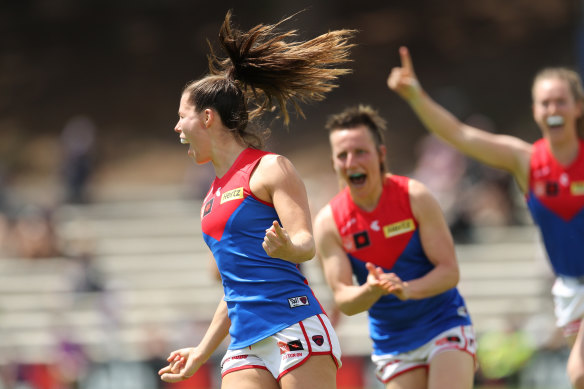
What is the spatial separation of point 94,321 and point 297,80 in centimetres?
1101

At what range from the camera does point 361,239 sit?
5828mm

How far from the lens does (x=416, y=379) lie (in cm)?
569

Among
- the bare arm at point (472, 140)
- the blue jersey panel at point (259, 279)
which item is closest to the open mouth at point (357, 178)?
the bare arm at point (472, 140)

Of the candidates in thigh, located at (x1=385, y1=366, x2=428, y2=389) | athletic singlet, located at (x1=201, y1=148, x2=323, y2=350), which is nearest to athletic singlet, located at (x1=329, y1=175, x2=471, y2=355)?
thigh, located at (x1=385, y1=366, x2=428, y2=389)

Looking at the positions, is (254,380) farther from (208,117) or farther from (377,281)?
(208,117)

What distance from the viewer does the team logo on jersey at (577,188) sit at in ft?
20.5

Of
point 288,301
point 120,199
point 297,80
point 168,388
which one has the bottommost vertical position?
point 168,388

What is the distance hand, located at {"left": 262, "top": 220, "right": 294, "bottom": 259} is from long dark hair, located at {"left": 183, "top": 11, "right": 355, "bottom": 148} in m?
0.80

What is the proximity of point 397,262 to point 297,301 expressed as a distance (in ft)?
3.94

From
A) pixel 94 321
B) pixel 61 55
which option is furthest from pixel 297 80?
pixel 61 55

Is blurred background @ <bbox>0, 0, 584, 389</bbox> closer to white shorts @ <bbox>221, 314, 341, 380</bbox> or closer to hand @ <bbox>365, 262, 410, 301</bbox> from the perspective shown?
hand @ <bbox>365, 262, 410, 301</bbox>

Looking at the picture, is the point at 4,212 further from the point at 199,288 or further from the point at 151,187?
the point at 151,187

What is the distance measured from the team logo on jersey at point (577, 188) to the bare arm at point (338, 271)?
1.48 metres

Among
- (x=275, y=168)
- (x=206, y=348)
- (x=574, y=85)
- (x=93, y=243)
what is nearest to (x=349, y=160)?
(x=275, y=168)
